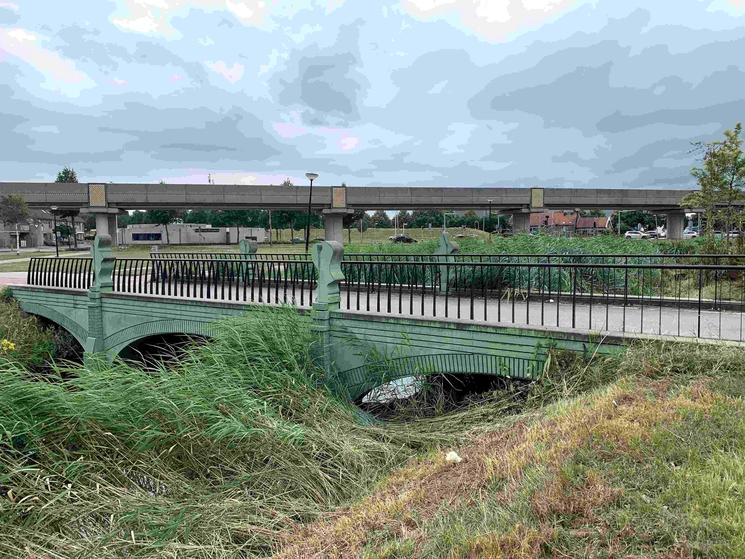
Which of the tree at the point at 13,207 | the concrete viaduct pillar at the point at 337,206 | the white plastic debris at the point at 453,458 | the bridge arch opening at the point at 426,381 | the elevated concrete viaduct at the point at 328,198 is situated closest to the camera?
the white plastic debris at the point at 453,458

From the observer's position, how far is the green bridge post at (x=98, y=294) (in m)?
12.2

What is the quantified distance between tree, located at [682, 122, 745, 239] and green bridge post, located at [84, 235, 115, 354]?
646 inches

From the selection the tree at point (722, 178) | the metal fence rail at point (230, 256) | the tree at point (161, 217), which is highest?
the tree at point (161, 217)

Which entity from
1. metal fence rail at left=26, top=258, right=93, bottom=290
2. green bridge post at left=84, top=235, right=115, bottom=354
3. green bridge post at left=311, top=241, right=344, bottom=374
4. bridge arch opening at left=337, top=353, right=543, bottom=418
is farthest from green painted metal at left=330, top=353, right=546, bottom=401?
metal fence rail at left=26, top=258, right=93, bottom=290

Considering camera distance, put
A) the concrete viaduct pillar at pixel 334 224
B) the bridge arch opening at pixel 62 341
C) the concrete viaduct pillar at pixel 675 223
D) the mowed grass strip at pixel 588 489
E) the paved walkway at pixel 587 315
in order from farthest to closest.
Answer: the concrete viaduct pillar at pixel 675 223, the concrete viaduct pillar at pixel 334 224, the bridge arch opening at pixel 62 341, the paved walkway at pixel 587 315, the mowed grass strip at pixel 588 489

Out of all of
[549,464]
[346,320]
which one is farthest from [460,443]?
[346,320]

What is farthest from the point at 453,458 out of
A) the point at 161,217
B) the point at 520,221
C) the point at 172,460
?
the point at 161,217

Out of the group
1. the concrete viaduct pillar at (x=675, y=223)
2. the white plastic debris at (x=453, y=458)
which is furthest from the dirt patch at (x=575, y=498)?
the concrete viaduct pillar at (x=675, y=223)

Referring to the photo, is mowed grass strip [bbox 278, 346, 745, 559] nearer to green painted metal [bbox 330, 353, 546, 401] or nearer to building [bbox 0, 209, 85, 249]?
green painted metal [bbox 330, 353, 546, 401]

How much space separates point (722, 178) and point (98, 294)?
56.7 ft

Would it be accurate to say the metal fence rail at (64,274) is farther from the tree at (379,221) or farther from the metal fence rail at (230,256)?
the tree at (379,221)

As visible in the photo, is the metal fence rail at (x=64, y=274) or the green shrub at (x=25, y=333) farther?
the metal fence rail at (x=64, y=274)

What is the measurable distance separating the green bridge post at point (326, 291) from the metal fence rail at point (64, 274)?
7.65 m

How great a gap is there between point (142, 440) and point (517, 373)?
4212 mm
